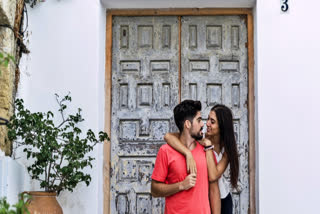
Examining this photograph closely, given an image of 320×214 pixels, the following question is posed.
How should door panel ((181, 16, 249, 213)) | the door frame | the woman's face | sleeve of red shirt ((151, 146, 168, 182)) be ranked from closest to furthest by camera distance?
sleeve of red shirt ((151, 146, 168, 182)) < the woman's face < the door frame < door panel ((181, 16, 249, 213))

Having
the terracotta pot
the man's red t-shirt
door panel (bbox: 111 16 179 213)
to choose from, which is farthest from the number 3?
the terracotta pot

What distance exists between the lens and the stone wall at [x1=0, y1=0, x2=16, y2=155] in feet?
17.5

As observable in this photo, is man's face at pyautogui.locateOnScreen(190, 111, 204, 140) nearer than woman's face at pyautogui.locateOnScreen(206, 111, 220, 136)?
Yes

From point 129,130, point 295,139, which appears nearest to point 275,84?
point 295,139

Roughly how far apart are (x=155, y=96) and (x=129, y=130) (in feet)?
1.40

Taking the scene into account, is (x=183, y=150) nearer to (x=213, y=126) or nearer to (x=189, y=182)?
(x=189, y=182)

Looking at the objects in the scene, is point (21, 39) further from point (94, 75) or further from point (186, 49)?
point (186, 49)

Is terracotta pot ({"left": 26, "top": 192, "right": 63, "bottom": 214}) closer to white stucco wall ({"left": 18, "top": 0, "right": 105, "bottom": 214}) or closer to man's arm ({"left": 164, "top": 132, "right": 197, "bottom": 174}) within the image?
white stucco wall ({"left": 18, "top": 0, "right": 105, "bottom": 214})

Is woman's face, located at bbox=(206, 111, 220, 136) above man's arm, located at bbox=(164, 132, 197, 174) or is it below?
above

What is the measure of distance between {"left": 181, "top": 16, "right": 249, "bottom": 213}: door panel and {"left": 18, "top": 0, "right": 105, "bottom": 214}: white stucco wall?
0.88m

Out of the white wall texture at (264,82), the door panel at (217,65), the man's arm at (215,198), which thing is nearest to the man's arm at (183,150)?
the man's arm at (215,198)

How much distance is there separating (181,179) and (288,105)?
62.9 inches

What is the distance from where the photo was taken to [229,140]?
4988 millimetres

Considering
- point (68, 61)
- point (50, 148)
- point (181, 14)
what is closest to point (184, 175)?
point (50, 148)
